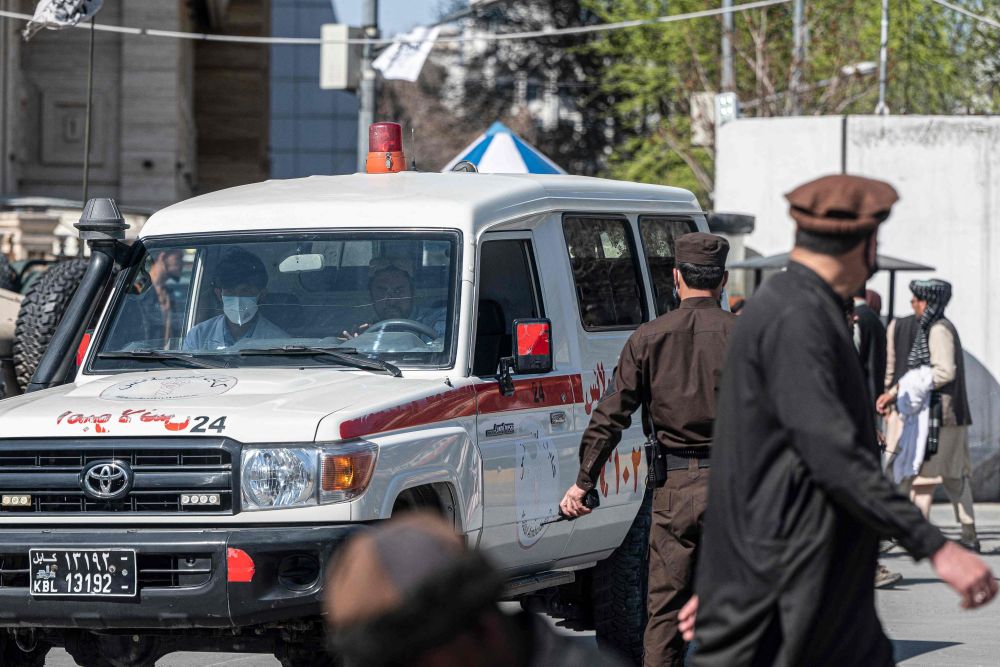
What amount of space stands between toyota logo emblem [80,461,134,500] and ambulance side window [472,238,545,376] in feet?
4.74

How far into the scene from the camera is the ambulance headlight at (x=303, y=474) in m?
5.88

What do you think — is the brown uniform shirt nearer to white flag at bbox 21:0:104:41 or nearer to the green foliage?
white flag at bbox 21:0:104:41

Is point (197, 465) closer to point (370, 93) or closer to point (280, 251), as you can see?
point (280, 251)

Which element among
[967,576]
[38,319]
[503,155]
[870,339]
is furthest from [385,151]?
[503,155]

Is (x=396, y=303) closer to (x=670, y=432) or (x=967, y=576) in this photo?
(x=670, y=432)

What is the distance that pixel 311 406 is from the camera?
A: 6027 mm

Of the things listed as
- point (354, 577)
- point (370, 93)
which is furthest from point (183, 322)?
point (370, 93)

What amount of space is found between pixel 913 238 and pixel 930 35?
14327mm

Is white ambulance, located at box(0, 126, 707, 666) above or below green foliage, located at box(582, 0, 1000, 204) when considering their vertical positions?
below

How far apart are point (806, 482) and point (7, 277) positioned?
36.7 feet

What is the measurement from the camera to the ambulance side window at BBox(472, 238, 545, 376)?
697 centimetres

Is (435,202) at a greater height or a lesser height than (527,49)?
lesser

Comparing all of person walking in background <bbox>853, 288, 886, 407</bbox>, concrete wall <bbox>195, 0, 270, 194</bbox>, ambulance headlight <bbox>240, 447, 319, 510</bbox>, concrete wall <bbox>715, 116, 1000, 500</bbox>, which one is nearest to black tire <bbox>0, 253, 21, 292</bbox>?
person walking in background <bbox>853, 288, 886, 407</bbox>

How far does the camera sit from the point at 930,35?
30.2 meters
